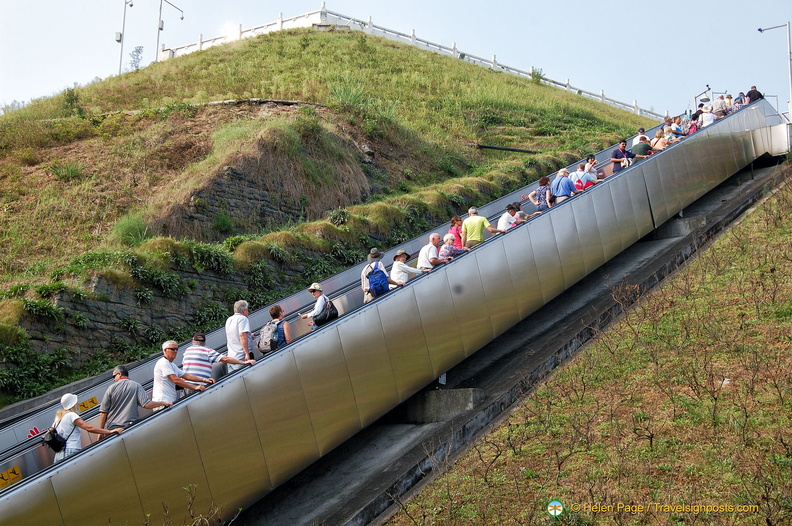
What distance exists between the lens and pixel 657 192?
18391 mm

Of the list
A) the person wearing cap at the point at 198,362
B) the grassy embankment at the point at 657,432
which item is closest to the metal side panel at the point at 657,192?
the grassy embankment at the point at 657,432

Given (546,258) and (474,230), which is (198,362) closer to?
(474,230)

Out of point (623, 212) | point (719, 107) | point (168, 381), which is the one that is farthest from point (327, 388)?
point (719, 107)

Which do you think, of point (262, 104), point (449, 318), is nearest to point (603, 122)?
point (262, 104)

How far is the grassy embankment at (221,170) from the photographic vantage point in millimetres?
18688

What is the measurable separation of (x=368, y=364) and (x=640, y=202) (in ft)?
29.3

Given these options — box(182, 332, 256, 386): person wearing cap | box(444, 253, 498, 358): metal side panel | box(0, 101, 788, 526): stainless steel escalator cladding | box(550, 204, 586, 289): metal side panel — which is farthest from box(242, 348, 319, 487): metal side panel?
box(550, 204, 586, 289): metal side panel

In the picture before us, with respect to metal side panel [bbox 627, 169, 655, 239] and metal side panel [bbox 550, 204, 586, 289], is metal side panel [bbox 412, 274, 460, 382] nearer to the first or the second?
metal side panel [bbox 550, 204, 586, 289]

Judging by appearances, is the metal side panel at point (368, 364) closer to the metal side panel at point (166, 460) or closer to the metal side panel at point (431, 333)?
the metal side panel at point (431, 333)

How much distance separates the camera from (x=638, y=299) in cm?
1289

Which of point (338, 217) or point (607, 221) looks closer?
point (607, 221)

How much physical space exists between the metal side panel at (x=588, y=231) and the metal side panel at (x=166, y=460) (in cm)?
918

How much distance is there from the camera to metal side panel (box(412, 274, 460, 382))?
11766mm

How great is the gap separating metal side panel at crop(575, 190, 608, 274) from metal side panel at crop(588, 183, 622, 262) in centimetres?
11
